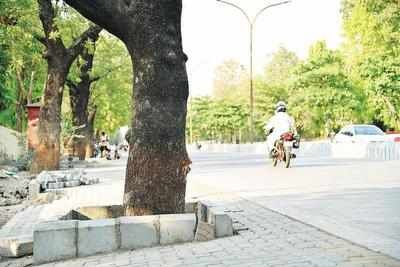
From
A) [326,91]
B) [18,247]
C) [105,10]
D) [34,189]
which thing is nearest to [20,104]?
[34,189]

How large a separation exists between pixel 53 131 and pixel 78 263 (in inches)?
499

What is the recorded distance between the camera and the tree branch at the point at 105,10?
21.5 ft

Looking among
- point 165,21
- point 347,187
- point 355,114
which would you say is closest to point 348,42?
point 355,114

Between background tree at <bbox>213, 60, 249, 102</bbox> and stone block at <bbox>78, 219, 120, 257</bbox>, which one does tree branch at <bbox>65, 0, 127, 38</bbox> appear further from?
background tree at <bbox>213, 60, 249, 102</bbox>

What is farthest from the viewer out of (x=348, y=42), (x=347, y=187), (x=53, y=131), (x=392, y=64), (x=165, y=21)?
(x=348, y=42)

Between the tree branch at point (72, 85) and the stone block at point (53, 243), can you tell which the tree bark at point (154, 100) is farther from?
the tree branch at point (72, 85)

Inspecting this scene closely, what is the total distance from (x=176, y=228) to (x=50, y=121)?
40.7 ft

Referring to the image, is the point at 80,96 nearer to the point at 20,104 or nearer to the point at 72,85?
the point at 72,85

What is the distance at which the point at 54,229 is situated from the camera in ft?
18.3

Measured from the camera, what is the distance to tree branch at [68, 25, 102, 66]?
58.1 feet

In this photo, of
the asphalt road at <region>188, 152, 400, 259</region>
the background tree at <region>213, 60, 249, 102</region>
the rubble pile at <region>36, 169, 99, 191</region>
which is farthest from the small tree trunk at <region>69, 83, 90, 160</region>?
the background tree at <region>213, 60, 249, 102</region>

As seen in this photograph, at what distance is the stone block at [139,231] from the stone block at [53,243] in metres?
0.49

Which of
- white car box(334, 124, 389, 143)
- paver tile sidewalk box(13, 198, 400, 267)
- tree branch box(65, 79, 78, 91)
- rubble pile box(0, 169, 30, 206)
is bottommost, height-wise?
rubble pile box(0, 169, 30, 206)

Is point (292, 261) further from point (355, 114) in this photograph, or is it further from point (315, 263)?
point (355, 114)
